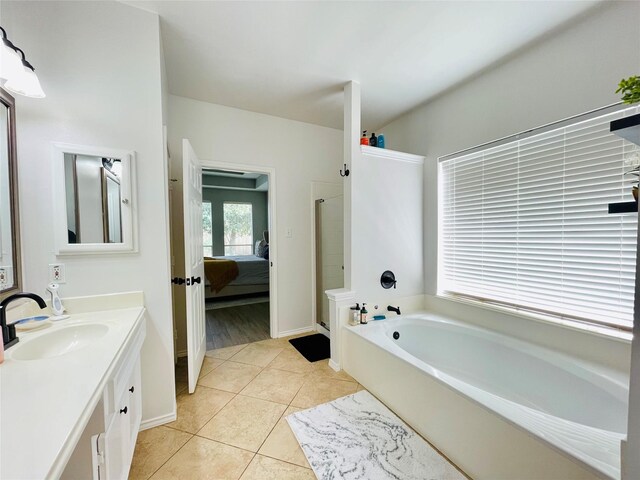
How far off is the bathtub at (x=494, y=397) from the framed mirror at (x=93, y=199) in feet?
6.10

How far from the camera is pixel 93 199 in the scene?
4.84 ft

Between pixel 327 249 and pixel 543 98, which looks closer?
pixel 543 98

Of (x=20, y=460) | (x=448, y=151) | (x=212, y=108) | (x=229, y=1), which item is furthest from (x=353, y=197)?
(x=20, y=460)

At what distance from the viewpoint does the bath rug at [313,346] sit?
2.55 m

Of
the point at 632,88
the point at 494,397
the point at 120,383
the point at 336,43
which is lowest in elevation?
the point at 494,397

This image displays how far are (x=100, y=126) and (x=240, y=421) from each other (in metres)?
2.03

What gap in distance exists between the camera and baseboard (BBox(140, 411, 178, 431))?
1.63 meters

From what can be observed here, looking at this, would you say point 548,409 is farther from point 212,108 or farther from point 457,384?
point 212,108

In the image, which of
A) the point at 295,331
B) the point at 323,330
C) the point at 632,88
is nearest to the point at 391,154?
the point at 632,88

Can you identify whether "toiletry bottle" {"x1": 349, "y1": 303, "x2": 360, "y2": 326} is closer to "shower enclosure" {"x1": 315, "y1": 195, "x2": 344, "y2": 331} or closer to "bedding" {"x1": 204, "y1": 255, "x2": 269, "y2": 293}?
"shower enclosure" {"x1": 315, "y1": 195, "x2": 344, "y2": 331}

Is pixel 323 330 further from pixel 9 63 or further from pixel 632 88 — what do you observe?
pixel 9 63

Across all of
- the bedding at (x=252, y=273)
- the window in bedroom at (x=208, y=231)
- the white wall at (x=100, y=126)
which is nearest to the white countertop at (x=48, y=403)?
the white wall at (x=100, y=126)

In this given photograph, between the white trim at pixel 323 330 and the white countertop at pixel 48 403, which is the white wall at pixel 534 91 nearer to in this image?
the white trim at pixel 323 330

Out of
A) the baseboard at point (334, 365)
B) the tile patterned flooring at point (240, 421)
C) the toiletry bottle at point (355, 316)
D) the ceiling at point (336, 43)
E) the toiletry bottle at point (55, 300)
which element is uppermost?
the ceiling at point (336, 43)
